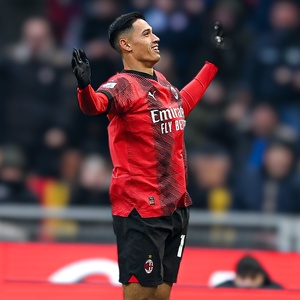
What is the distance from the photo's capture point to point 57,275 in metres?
9.03

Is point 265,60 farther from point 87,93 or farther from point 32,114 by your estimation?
point 87,93

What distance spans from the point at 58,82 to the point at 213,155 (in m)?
1.89

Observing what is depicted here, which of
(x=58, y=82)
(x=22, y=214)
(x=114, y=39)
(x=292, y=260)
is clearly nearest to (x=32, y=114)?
(x=58, y=82)

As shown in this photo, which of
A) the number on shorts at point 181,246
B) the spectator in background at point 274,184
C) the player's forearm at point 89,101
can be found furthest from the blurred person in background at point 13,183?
the player's forearm at point 89,101

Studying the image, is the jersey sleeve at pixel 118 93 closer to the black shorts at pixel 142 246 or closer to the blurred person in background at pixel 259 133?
the black shorts at pixel 142 246

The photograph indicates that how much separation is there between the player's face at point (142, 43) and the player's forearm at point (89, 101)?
54 centimetres

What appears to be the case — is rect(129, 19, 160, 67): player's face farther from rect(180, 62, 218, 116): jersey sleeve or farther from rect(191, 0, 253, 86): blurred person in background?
rect(191, 0, 253, 86): blurred person in background

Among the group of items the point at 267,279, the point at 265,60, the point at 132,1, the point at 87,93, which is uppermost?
the point at 132,1

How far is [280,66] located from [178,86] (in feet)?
3.63

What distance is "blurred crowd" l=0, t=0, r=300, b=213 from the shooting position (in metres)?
11.4

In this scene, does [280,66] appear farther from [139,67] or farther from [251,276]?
[139,67]

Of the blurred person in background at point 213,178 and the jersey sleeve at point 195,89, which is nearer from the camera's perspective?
the jersey sleeve at point 195,89

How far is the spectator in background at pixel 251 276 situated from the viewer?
816cm

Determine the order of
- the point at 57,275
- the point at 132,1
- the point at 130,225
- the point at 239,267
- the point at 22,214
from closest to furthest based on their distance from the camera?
the point at 130,225 → the point at 239,267 → the point at 57,275 → the point at 22,214 → the point at 132,1
